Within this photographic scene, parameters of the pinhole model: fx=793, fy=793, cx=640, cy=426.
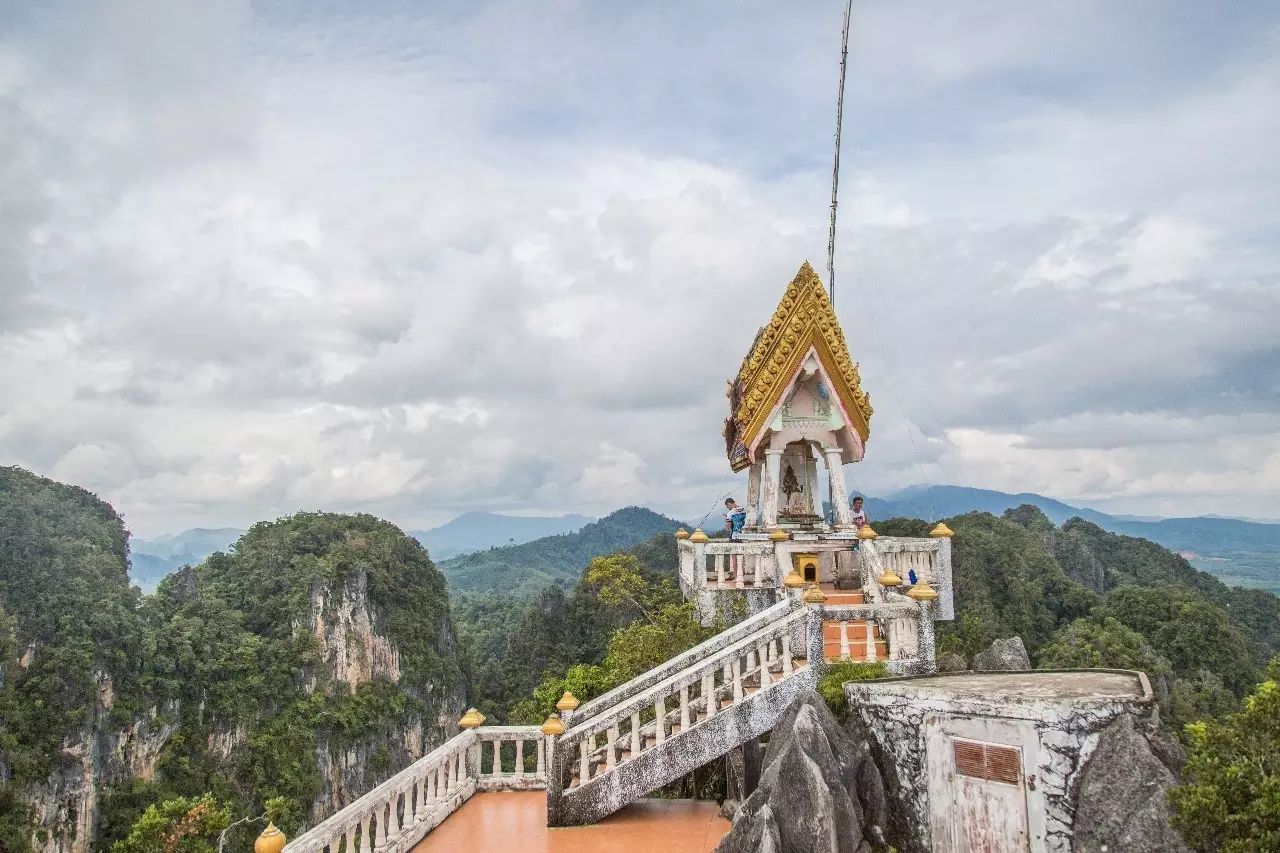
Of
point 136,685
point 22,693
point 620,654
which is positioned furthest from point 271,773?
point 620,654

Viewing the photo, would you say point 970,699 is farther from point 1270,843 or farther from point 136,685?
point 136,685

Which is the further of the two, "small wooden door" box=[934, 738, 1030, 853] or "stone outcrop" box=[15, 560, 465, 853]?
"stone outcrop" box=[15, 560, 465, 853]

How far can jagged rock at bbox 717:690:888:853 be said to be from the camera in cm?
690

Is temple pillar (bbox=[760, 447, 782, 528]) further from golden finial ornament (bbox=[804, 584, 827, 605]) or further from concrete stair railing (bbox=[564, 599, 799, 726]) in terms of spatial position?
golden finial ornament (bbox=[804, 584, 827, 605])

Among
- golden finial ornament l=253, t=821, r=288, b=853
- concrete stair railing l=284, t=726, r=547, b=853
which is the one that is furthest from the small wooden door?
golden finial ornament l=253, t=821, r=288, b=853

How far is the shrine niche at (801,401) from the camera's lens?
12945 millimetres

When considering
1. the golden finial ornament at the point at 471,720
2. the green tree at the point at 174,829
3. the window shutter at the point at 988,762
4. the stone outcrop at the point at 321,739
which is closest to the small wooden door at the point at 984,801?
the window shutter at the point at 988,762

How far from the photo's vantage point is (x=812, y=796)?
277 inches

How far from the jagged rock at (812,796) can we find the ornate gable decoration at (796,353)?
596 cm

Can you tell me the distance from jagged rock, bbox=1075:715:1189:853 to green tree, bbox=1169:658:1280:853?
0.22m

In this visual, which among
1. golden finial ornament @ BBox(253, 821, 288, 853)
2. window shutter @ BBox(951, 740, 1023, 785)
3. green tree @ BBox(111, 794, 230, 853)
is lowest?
green tree @ BBox(111, 794, 230, 853)

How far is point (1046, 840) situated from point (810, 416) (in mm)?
7860

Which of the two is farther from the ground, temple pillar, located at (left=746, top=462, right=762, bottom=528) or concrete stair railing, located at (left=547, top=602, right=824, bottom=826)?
temple pillar, located at (left=746, top=462, right=762, bottom=528)

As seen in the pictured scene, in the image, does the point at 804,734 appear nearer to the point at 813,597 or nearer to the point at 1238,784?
the point at 813,597
